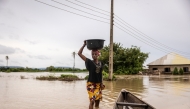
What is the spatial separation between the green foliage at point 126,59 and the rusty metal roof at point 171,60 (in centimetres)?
730

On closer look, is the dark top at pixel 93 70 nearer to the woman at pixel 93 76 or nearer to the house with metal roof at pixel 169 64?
the woman at pixel 93 76

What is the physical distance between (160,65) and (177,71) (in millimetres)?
3639

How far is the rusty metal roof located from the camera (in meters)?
36.1

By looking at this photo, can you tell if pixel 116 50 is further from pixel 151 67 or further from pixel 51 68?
pixel 51 68

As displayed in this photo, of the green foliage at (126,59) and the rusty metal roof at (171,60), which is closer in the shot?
the green foliage at (126,59)

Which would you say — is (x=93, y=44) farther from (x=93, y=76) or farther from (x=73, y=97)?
(x=73, y=97)

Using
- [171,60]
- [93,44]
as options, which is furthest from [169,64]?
[93,44]

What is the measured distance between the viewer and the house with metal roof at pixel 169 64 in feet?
117

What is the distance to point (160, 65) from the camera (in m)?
37.5

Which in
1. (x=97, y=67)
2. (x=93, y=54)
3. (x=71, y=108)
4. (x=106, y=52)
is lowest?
(x=71, y=108)

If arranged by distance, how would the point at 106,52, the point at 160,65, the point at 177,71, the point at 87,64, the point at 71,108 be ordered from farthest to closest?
the point at 160,65 → the point at 177,71 → the point at 106,52 → the point at 71,108 → the point at 87,64

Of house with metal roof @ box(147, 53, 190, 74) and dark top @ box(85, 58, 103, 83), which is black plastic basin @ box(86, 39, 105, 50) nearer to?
dark top @ box(85, 58, 103, 83)

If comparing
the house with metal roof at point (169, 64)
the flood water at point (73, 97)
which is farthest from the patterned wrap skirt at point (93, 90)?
the house with metal roof at point (169, 64)

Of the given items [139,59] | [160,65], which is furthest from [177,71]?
[139,59]
